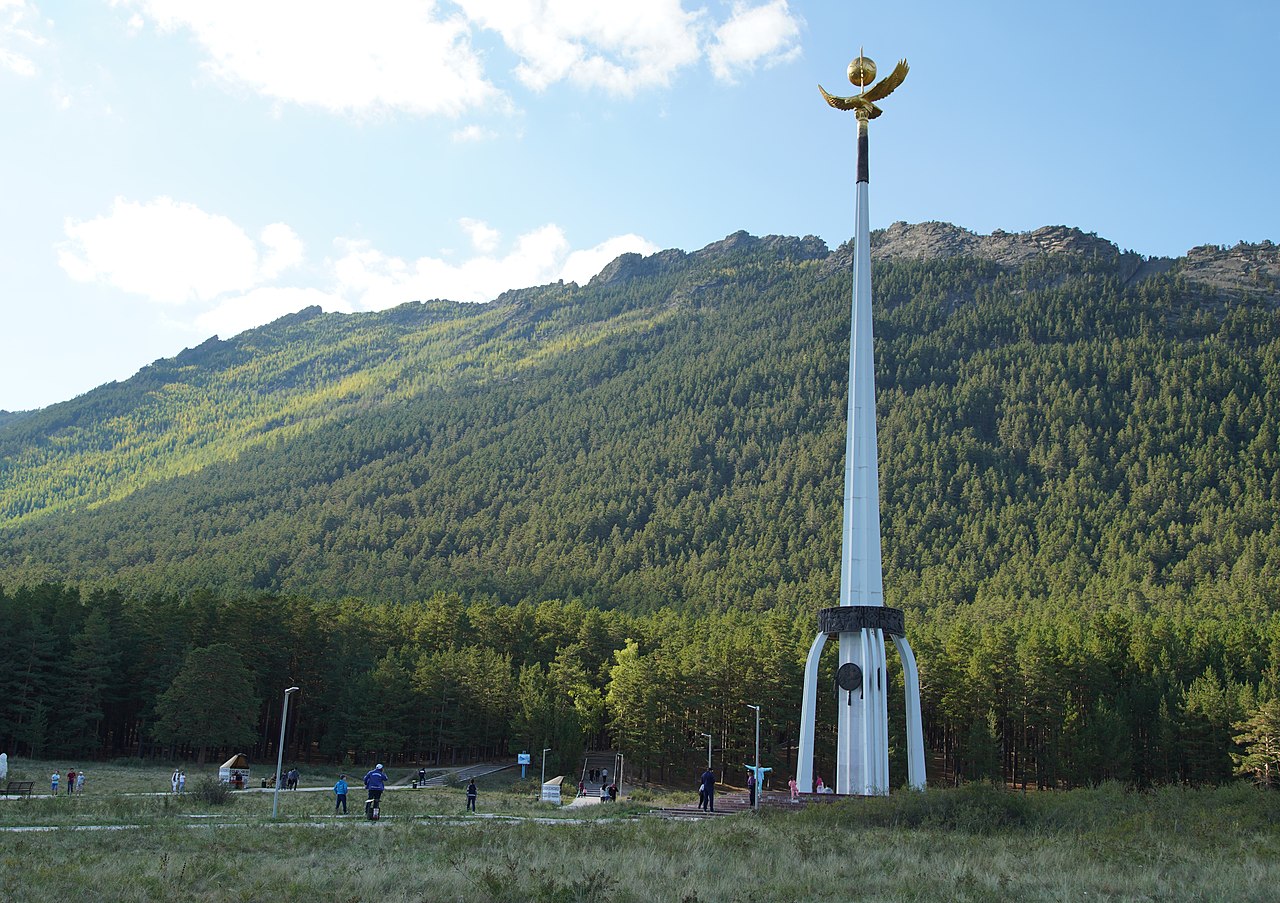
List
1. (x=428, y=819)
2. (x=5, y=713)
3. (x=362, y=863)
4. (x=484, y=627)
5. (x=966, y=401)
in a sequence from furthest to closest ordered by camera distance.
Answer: (x=966, y=401) → (x=484, y=627) → (x=5, y=713) → (x=428, y=819) → (x=362, y=863)

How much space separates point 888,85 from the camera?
48.2 metres

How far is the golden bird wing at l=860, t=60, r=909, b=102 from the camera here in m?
47.8

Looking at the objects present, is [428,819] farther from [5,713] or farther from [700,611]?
[700,611]

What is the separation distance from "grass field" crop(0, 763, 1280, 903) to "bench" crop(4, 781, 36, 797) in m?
3.24

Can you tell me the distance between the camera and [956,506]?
476 ft

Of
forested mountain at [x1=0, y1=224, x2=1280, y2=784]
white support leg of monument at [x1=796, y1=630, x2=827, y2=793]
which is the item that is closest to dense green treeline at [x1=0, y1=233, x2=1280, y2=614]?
forested mountain at [x1=0, y1=224, x2=1280, y2=784]

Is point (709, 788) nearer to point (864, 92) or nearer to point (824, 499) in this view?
point (864, 92)

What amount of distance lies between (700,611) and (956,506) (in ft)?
142

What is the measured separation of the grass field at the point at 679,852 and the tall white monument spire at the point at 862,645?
7.65 meters

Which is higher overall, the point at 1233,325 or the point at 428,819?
the point at 1233,325

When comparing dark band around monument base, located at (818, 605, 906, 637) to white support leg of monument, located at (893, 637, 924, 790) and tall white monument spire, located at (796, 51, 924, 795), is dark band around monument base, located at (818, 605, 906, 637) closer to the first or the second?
tall white monument spire, located at (796, 51, 924, 795)

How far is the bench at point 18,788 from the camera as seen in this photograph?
35025 mm

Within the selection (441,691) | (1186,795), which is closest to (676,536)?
(441,691)

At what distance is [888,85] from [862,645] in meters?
24.0
